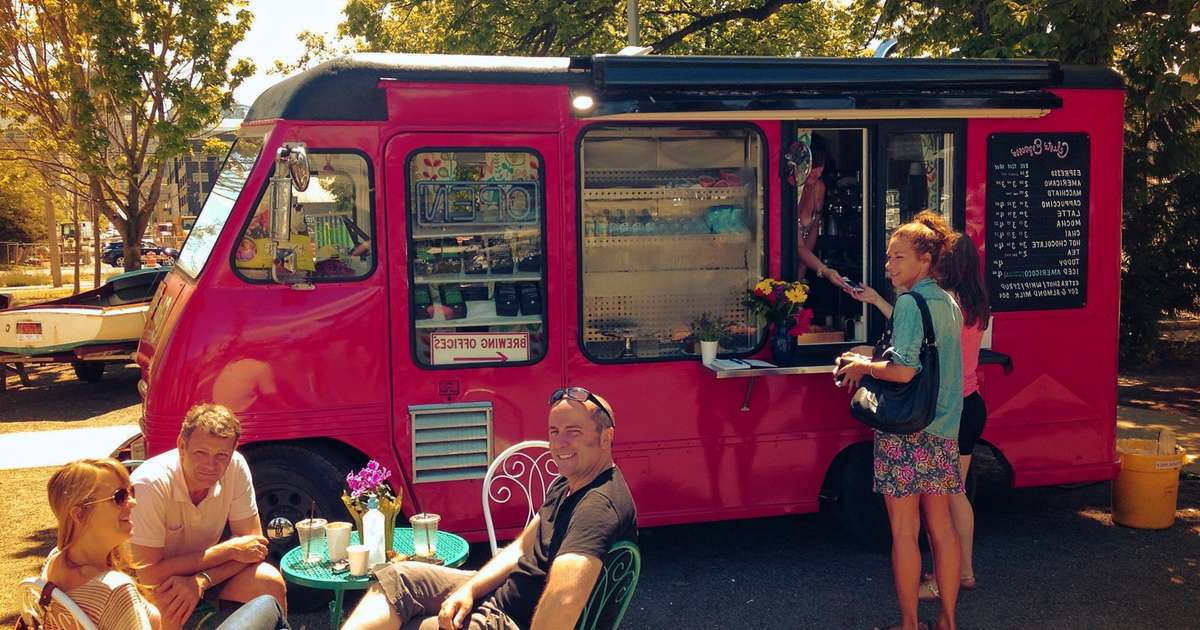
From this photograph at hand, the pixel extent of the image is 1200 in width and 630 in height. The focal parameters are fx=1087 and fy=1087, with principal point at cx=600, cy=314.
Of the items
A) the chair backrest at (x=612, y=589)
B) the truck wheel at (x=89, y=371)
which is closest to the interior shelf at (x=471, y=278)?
the chair backrest at (x=612, y=589)

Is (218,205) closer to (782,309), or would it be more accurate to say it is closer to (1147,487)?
(782,309)

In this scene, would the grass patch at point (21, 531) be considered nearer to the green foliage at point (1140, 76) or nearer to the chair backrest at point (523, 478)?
the chair backrest at point (523, 478)

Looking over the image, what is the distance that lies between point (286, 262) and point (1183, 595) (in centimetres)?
456

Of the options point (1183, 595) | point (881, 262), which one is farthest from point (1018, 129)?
point (1183, 595)

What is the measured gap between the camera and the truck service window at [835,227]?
5.82 metres

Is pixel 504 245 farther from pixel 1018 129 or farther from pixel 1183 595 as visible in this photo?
pixel 1183 595

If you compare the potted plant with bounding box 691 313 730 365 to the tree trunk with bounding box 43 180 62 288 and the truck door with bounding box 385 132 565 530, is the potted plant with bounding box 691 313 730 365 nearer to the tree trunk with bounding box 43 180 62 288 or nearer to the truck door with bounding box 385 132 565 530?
the truck door with bounding box 385 132 565 530

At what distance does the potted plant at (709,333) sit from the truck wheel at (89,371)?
9386 mm

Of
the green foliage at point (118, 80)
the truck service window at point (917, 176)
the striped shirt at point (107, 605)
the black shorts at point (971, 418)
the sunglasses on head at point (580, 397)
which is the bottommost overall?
the striped shirt at point (107, 605)

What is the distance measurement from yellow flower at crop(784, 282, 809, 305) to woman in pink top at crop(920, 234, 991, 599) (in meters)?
Answer: 0.76

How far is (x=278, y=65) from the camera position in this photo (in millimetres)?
21625

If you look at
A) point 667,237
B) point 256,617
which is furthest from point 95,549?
point 667,237

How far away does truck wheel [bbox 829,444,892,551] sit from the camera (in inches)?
228

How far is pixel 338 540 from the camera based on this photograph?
4.07 meters
